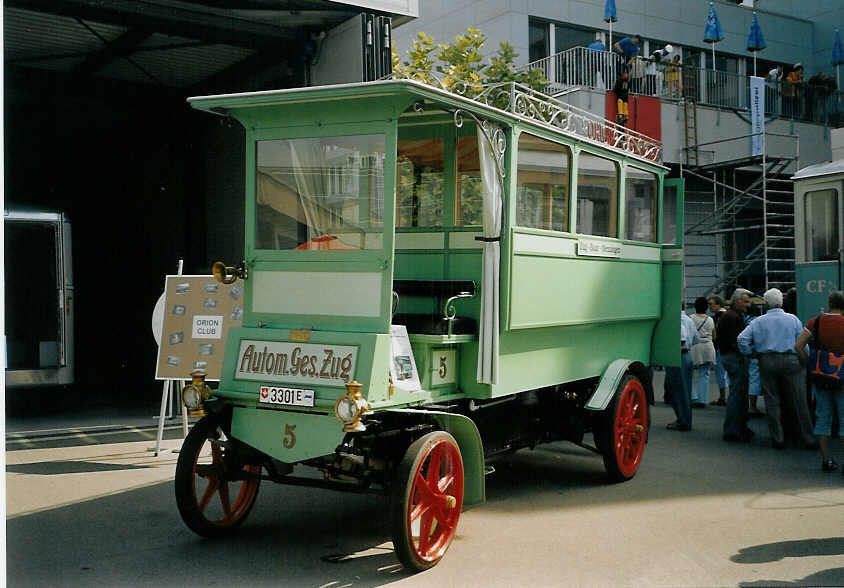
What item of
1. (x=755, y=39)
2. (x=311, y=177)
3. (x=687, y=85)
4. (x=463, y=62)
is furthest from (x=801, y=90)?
(x=311, y=177)

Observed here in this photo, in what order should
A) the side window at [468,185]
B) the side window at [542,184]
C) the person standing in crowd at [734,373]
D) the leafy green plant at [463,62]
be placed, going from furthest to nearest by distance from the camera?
the leafy green plant at [463,62]
the person standing in crowd at [734,373]
the side window at [468,185]
the side window at [542,184]

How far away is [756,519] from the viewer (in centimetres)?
637

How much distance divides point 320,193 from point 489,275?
4.17 ft

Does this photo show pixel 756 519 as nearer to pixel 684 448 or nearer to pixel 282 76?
pixel 684 448

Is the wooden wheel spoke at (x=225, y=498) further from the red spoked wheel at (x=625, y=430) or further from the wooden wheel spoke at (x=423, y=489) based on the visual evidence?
the red spoked wheel at (x=625, y=430)

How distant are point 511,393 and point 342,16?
24.0 feet

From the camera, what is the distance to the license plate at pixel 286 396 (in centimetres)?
515

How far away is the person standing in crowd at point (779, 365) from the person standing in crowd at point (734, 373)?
1.39ft

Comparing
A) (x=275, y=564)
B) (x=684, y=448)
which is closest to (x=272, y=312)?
(x=275, y=564)

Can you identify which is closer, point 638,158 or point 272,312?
point 272,312

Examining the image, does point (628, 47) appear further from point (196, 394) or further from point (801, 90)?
point (196, 394)

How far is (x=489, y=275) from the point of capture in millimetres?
5867

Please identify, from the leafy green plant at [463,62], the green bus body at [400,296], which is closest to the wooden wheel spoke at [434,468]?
the green bus body at [400,296]

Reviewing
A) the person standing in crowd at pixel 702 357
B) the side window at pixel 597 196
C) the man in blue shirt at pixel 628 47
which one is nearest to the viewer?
the side window at pixel 597 196
